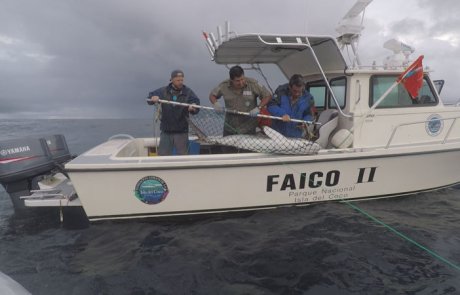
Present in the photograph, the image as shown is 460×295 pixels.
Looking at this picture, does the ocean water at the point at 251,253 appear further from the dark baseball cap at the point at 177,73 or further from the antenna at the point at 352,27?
the antenna at the point at 352,27

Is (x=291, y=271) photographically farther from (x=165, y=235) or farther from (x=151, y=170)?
(x=151, y=170)

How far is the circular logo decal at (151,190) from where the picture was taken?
3980 mm

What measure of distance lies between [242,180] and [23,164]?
306 cm

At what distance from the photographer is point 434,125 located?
16.6ft

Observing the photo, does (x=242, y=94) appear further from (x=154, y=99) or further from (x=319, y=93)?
(x=319, y=93)

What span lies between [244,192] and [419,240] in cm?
235

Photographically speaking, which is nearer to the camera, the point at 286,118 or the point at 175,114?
the point at 286,118

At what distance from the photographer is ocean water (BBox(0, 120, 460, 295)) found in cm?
307

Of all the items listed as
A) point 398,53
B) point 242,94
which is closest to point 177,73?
point 242,94

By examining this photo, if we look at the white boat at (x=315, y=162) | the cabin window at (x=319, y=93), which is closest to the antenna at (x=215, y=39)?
the white boat at (x=315, y=162)

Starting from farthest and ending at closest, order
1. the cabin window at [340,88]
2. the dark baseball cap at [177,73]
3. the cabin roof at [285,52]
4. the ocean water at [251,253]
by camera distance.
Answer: the cabin window at [340,88], the dark baseball cap at [177,73], the cabin roof at [285,52], the ocean water at [251,253]

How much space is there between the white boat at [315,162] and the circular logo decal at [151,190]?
Result: 0.01 m

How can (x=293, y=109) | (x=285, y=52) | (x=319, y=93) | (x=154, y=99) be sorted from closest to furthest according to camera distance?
(x=154, y=99)
(x=293, y=109)
(x=285, y=52)
(x=319, y=93)

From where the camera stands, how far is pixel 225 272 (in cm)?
326
